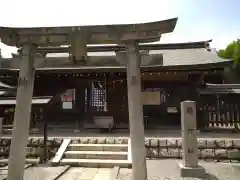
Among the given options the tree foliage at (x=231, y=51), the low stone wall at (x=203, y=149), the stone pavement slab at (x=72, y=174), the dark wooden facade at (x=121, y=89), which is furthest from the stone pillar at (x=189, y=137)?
the tree foliage at (x=231, y=51)

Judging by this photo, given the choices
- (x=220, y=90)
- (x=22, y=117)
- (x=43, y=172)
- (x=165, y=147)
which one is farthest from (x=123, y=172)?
(x=220, y=90)

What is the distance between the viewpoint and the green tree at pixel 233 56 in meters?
31.9

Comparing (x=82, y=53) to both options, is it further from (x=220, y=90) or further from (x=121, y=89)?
(x=220, y=90)

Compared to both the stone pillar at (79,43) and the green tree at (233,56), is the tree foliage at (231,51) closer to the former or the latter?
the green tree at (233,56)

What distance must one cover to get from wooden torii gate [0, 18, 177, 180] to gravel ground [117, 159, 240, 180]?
7.01ft

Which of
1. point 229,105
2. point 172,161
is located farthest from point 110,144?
point 229,105

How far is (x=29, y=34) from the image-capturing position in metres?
5.14

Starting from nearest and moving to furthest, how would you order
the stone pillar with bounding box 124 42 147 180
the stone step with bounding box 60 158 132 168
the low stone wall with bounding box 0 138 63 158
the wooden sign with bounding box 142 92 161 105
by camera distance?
the stone pillar with bounding box 124 42 147 180 → the stone step with bounding box 60 158 132 168 → the low stone wall with bounding box 0 138 63 158 → the wooden sign with bounding box 142 92 161 105

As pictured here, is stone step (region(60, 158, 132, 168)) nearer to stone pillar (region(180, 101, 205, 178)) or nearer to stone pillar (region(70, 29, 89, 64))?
stone pillar (region(180, 101, 205, 178))

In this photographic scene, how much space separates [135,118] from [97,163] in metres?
4.02

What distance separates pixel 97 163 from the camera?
8.23 meters

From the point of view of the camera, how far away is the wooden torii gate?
4867 millimetres

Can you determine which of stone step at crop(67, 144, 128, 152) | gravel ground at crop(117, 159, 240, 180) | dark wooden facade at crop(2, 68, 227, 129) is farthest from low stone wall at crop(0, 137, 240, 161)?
dark wooden facade at crop(2, 68, 227, 129)

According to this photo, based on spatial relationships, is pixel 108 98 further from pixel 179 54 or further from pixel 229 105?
pixel 229 105
